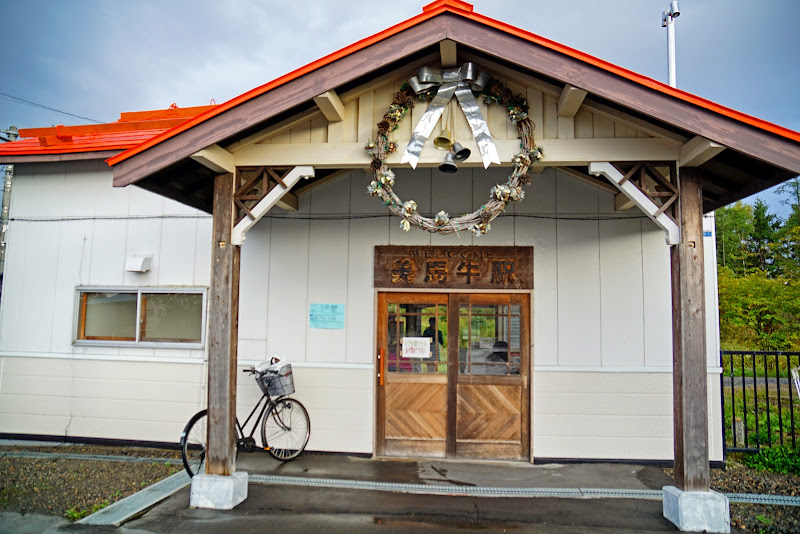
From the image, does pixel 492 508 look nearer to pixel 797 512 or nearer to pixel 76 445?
pixel 797 512

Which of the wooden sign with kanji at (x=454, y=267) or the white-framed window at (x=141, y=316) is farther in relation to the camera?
the white-framed window at (x=141, y=316)

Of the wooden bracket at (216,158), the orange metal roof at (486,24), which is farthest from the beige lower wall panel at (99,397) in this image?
the orange metal roof at (486,24)

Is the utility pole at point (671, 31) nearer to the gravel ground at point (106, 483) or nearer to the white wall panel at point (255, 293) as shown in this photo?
the gravel ground at point (106, 483)

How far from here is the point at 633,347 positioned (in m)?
5.06

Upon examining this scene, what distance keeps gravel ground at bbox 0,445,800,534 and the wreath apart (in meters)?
3.02

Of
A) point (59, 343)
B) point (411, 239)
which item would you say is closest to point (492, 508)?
point (411, 239)

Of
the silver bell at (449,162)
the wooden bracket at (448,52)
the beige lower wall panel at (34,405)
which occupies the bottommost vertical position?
the beige lower wall panel at (34,405)

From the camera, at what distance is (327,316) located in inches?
210

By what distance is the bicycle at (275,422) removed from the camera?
4863 mm

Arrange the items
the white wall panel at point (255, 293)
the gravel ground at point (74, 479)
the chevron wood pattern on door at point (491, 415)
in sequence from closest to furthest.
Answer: the gravel ground at point (74, 479) < the chevron wood pattern on door at point (491, 415) < the white wall panel at point (255, 293)

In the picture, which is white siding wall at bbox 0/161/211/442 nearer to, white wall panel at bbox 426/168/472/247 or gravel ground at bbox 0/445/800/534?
gravel ground at bbox 0/445/800/534

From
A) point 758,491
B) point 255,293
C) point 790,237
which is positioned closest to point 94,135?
point 255,293

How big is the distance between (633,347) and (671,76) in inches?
156

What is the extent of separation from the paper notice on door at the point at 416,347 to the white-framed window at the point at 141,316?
7.88 ft
